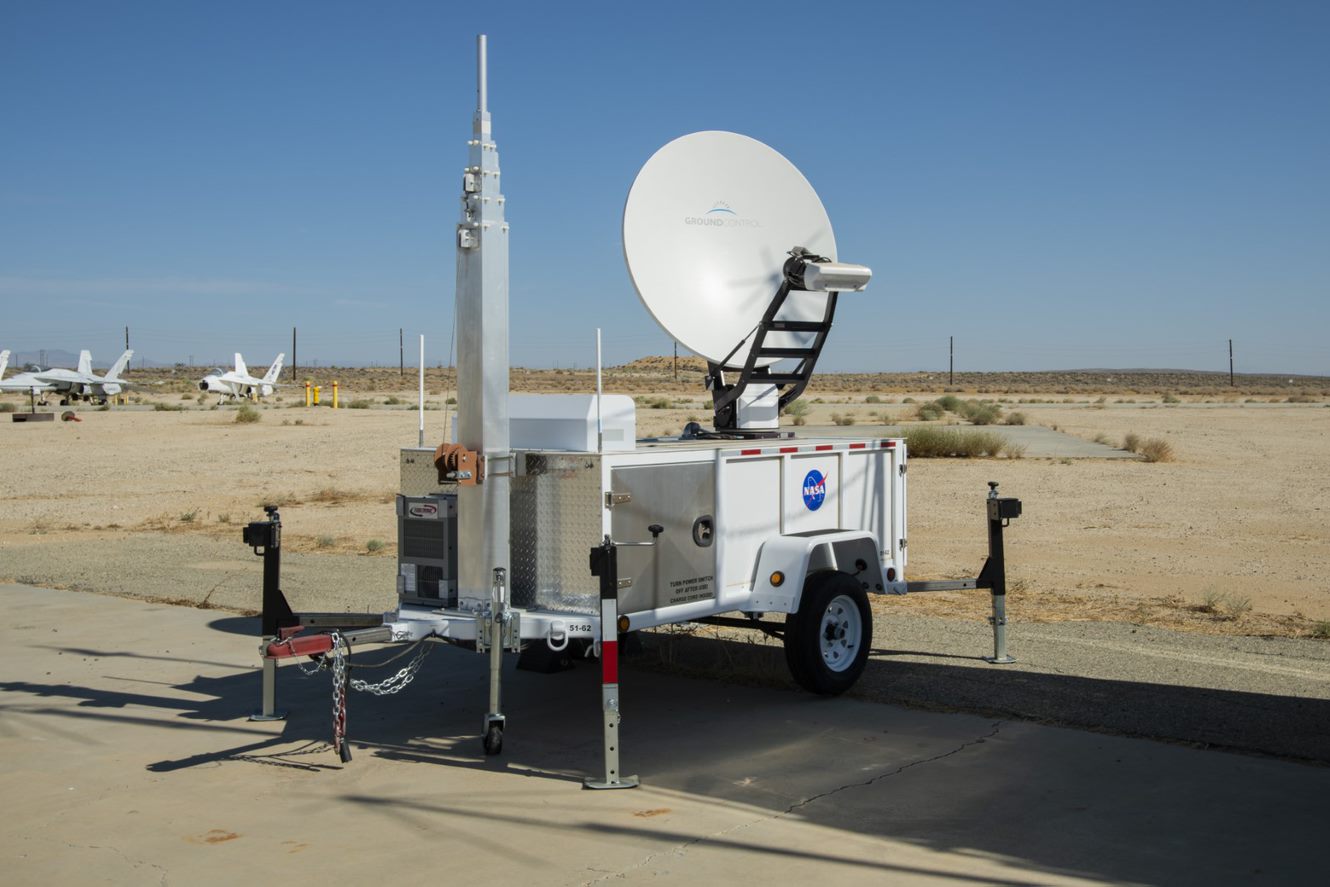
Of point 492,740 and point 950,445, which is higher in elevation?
point 950,445

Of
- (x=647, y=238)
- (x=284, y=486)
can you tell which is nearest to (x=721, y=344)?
(x=647, y=238)

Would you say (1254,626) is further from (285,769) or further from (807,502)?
(285,769)

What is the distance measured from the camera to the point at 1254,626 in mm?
11555

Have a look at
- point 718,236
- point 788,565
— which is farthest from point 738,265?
point 788,565

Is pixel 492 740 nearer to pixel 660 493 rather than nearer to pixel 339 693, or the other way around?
pixel 339 693

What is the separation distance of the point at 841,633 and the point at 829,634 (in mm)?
142

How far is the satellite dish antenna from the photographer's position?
942 centimetres

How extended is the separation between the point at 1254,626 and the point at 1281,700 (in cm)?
329

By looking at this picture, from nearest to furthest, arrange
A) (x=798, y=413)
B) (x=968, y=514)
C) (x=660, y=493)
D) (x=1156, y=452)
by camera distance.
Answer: (x=660, y=493) < (x=968, y=514) < (x=1156, y=452) < (x=798, y=413)

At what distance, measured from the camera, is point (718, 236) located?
984 centimetres

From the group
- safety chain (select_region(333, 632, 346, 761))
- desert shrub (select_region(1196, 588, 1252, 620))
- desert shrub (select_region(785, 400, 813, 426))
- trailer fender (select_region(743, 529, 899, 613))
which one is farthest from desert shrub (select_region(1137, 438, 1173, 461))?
safety chain (select_region(333, 632, 346, 761))

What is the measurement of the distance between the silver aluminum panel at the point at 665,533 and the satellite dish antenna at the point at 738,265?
1708 mm

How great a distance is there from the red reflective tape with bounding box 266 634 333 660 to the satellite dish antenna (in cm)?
340

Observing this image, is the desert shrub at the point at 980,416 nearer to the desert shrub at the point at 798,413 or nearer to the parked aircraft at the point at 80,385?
the desert shrub at the point at 798,413
